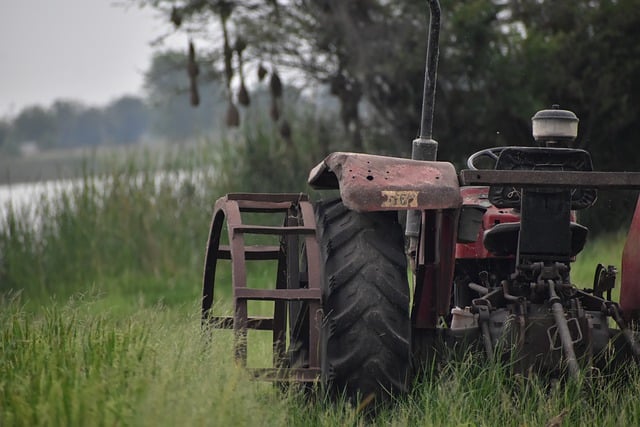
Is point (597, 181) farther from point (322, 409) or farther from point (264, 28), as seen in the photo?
point (264, 28)

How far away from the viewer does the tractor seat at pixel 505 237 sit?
510 cm

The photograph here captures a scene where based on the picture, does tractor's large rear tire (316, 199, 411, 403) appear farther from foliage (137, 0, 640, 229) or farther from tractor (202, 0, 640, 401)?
foliage (137, 0, 640, 229)

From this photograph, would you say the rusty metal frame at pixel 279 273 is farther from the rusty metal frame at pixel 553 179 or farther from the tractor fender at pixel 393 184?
the rusty metal frame at pixel 553 179

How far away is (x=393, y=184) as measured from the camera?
4.30 m

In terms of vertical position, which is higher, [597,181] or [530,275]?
[597,181]

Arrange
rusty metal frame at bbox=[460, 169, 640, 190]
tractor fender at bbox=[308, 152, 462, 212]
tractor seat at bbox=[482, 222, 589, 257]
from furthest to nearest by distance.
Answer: tractor seat at bbox=[482, 222, 589, 257] → rusty metal frame at bbox=[460, 169, 640, 190] → tractor fender at bbox=[308, 152, 462, 212]

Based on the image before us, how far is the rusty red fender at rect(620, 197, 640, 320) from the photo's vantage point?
196 inches

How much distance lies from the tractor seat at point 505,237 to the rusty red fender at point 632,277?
23cm

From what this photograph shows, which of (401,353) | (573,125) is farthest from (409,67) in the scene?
(401,353)

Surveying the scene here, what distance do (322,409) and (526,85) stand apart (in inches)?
392

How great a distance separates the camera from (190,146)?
1366cm

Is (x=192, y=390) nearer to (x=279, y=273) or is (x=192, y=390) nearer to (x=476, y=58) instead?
(x=279, y=273)

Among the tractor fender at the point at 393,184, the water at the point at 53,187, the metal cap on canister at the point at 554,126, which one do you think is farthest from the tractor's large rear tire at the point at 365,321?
the water at the point at 53,187

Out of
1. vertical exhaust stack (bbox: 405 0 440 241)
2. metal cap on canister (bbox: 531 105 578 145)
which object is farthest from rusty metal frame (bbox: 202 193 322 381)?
metal cap on canister (bbox: 531 105 578 145)
